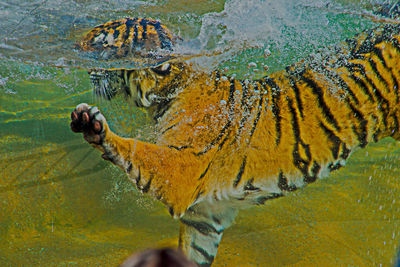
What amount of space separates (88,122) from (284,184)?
1.53 meters

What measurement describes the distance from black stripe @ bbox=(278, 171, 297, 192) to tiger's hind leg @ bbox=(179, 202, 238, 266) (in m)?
0.44

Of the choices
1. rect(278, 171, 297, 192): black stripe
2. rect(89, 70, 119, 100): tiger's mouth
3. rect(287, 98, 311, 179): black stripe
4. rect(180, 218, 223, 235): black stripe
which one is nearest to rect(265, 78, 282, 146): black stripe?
rect(287, 98, 311, 179): black stripe

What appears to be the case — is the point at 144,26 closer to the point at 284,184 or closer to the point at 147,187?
the point at 147,187

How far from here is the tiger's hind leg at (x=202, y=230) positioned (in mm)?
2418

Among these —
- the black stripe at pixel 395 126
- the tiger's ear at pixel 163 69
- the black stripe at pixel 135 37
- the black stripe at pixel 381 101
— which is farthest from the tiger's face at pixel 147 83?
the black stripe at pixel 395 126

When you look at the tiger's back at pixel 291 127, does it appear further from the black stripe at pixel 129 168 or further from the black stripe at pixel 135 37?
the black stripe at pixel 135 37

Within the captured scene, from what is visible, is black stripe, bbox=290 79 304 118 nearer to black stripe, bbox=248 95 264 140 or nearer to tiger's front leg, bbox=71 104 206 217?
black stripe, bbox=248 95 264 140

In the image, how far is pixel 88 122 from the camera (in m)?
1.70

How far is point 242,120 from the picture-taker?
2.45 meters

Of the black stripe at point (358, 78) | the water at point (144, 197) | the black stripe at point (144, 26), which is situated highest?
the black stripe at point (358, 78)

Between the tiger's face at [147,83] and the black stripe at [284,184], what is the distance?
114cm

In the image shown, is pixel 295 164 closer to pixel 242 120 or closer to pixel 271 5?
pixel 242 120

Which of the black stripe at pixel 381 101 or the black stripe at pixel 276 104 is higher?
the black stripe at pixel 381 101

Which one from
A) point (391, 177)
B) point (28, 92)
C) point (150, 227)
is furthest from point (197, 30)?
point (391, 177)
